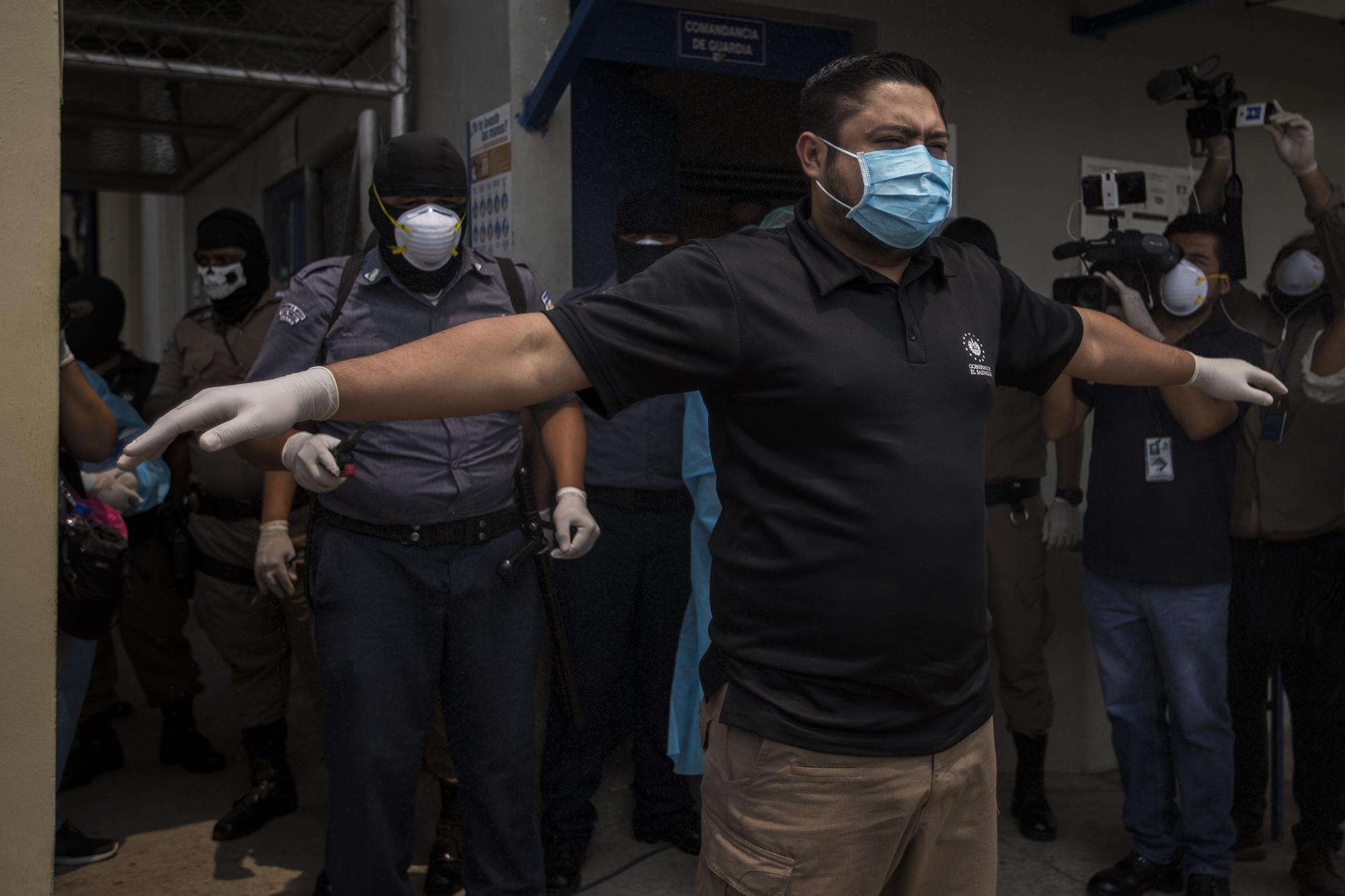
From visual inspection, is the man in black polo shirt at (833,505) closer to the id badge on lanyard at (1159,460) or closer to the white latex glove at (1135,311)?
the white latex glove at (1135,311)

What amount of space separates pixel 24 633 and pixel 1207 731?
3.06 metres

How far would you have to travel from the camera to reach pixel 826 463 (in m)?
1.91

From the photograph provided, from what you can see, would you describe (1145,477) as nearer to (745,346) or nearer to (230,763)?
(745,346)

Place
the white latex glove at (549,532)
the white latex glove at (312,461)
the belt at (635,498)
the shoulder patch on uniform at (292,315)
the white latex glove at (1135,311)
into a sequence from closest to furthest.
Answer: the white latex glove at (312,461) < the shoulder patch on uniform at (292,315) < the white latex glove at (549,532) < the white latex glove at (1135,311) < the belt at (635,498)

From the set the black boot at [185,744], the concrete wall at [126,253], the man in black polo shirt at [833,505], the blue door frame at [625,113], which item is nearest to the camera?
the man in black polo shirt at [833,505]

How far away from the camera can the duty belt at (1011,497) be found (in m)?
4.28

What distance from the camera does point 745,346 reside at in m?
1.87

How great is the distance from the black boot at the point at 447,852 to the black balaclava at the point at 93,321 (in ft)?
7.28

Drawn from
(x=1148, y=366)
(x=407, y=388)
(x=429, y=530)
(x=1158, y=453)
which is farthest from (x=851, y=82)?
(x=1158, y=453)

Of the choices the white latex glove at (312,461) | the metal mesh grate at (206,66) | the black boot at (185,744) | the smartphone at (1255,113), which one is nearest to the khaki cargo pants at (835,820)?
the white latex glove at (312,461)

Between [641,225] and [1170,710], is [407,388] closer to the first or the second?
[641,225]

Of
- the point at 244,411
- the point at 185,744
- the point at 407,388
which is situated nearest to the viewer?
the point at 244,411

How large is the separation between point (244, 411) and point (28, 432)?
940mm

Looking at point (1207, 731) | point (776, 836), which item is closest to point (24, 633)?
point (776, 836)
